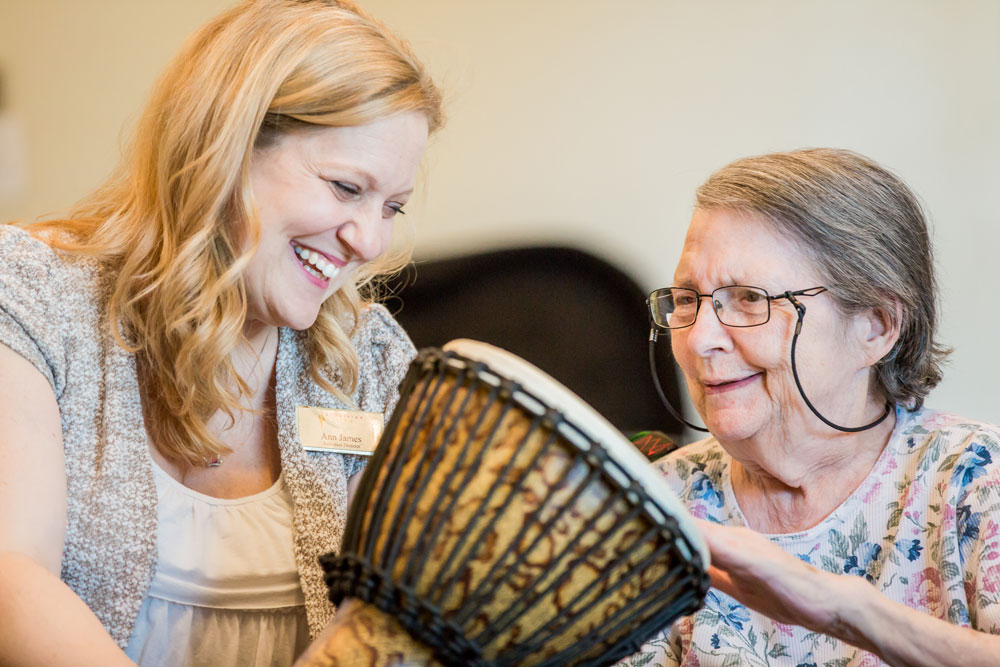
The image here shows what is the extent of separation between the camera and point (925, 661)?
1.04 meters

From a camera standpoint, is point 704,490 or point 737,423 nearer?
point 737,423

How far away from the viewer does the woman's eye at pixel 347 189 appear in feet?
4.49

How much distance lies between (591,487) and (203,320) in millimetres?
765

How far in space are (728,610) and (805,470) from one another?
8.9 inches

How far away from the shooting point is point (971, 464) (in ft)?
4.08

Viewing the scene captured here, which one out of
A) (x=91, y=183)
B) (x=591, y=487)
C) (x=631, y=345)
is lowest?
(x=91, y=183)

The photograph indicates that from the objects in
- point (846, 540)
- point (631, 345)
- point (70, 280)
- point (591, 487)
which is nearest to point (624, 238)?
point (631, 345)

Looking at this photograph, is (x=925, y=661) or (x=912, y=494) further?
(x=912, y=494)

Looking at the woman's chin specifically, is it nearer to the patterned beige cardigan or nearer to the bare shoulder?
the patterned beige cardigan

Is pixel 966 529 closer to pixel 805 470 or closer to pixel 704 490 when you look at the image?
pixel 805 470

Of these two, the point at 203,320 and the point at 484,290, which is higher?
the point at 203,320

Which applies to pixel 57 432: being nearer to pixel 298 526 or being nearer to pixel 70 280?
pixel 70 280

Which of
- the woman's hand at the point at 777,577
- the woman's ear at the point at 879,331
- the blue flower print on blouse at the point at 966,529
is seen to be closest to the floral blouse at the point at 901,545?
the blue flower print on blouse at the point at 966,529

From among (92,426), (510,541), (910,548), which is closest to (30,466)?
(92,426)
